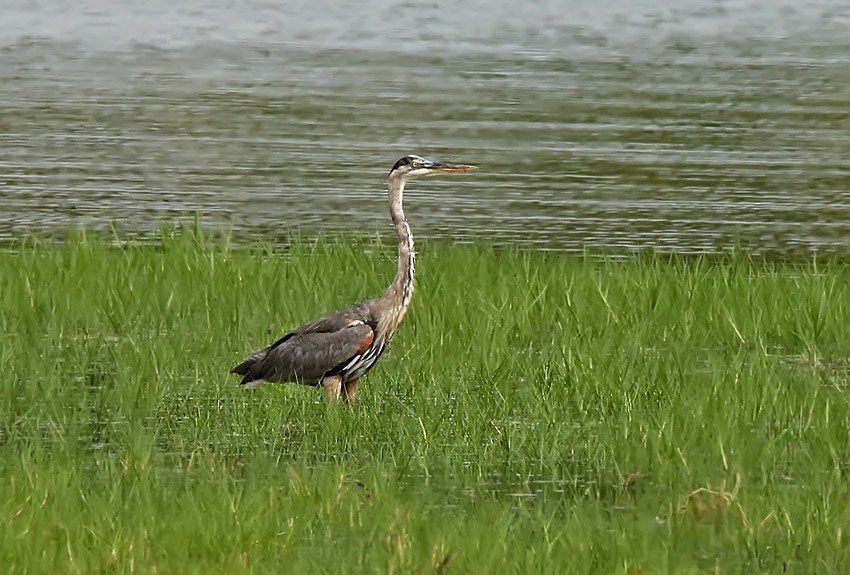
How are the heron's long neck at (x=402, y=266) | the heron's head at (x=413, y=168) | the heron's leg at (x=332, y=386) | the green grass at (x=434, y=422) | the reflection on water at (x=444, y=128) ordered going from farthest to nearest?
1. the reflection on water at (x=444, y=128)
2. the heron's head at (x=413, y=168)
3. the heron's long neck at (x=402, y=266)
4. the heron's leg at (x=332, y=386)
5. the green grass at (x=434, y=422)

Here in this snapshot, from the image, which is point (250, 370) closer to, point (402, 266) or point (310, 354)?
point (310, 354)

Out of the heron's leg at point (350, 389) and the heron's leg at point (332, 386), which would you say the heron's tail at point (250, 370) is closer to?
the heron's leg at point (332, 386)

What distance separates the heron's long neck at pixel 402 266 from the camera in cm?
930

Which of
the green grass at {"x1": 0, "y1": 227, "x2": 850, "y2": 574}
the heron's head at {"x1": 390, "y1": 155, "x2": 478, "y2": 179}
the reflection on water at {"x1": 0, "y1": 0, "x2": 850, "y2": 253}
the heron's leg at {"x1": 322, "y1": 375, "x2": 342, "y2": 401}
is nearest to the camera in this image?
the green grass at {"x1": 0, "y1": 227, "x2": 850, "y2": 574}

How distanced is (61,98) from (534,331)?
14.5 m

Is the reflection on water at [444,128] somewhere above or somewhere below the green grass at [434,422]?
below

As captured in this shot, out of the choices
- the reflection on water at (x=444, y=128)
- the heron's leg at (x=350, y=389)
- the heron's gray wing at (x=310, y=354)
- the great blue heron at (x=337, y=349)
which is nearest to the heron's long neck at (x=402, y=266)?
the great blue heron at (x=337, y=349)

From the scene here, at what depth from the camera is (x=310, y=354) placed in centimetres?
891

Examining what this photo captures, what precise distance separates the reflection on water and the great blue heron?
5.61 meters

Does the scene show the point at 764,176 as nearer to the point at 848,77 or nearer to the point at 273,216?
the point at 273,216

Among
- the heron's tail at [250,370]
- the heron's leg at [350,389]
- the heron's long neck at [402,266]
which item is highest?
the heron's long neck at [402,266]

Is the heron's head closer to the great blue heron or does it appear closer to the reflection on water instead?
the great blue heron

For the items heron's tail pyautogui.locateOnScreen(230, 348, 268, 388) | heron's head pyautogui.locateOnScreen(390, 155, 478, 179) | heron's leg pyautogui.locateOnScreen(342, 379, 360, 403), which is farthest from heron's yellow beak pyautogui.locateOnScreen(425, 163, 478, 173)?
heron's tail pyautogui.locateOnScreen(230, 348, 268, 388)

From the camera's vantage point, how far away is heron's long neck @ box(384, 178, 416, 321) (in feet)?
30.5
